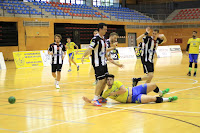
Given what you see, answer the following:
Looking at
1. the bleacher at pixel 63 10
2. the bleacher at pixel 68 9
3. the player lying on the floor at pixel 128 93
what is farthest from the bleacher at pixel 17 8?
the player lying on the floor at pixel 128 93

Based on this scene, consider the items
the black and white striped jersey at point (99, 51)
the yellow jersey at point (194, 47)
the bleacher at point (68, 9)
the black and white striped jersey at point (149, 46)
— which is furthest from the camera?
the bleacher at point (68, 9)

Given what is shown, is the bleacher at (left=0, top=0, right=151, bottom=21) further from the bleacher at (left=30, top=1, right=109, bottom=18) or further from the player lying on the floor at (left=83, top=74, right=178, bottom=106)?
the player lying on the floor at (left=83, top=74, right=178, bottom=106)

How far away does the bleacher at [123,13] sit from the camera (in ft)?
141

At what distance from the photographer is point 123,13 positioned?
44719mm

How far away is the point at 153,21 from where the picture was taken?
47500 mm

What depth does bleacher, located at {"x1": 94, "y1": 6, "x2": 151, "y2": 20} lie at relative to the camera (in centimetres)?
4297

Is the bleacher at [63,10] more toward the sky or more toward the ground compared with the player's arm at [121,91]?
more toward the sky

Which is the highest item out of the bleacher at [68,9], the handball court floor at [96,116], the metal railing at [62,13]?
the bleacher at [68,9]

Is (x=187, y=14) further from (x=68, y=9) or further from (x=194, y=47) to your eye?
(x=194, y=47)


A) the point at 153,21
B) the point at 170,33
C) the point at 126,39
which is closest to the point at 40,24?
the point at 126,39

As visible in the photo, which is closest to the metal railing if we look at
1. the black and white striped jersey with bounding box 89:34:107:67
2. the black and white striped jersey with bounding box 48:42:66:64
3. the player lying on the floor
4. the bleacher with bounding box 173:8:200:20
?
the bleacher with bounding box 173:8:200:20

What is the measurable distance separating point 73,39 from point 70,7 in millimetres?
4397

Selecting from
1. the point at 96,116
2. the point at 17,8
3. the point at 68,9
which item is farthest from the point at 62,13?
the point at 96,116

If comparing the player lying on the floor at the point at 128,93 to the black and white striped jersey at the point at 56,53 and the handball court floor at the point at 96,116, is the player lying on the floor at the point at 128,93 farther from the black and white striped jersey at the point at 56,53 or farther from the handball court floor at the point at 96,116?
the black and white striped jersey at the point at 56,53
